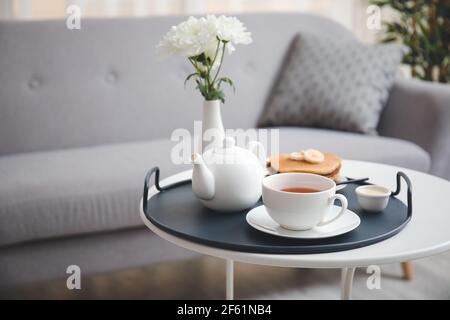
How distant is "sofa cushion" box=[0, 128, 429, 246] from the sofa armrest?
77mm

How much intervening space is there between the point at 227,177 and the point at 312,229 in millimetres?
202

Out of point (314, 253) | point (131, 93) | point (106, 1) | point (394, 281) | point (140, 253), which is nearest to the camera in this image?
point (314, 253)

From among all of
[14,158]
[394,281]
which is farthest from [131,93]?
[394,281]

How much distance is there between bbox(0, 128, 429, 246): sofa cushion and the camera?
5.79ft

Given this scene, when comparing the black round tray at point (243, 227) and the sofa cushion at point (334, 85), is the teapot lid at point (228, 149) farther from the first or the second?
the sofa cushion at point (334, 85)

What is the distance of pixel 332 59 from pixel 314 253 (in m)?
1.60

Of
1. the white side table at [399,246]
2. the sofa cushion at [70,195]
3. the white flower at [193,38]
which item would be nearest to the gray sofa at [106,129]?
the sofa cushion at [70,195]

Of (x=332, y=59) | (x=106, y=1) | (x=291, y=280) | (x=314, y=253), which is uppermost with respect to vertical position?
(x=106, y=1)

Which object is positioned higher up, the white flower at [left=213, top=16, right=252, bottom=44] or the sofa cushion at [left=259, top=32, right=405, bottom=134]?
the white flower at [left=213, top=16, right=252, bottom=44]

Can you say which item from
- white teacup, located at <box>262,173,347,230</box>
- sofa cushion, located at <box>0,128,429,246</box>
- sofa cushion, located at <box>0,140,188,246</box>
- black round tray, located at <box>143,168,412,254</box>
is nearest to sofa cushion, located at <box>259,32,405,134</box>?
sofa cushion, located at <box>0,128,429,246</box>

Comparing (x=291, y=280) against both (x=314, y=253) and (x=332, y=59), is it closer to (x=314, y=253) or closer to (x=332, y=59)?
(x=332, y=59)

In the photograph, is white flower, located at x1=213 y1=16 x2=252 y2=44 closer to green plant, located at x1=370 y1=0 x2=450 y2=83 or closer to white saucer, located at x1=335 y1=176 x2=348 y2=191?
white saucer, located at x1=335 y1=176 x2=348 y2=191

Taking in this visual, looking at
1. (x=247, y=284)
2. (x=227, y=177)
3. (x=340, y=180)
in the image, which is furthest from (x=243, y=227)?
(x=247, y=284)

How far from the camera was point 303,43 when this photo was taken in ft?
8.63
